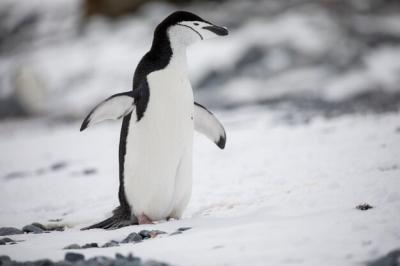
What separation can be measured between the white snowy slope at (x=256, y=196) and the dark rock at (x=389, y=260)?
3 centimetres

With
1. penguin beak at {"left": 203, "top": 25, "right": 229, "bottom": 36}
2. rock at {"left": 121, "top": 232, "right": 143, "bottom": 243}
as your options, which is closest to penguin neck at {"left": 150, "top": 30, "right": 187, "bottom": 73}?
penguin beak at {"left": 203, "top": 25, "right": 229, "bottom": 36}

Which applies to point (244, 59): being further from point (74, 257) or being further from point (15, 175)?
point (74, 257)

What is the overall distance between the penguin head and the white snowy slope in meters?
0.88

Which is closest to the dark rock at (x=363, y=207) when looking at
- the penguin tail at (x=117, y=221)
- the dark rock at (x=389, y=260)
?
the dark rock at (x=389, y=260)

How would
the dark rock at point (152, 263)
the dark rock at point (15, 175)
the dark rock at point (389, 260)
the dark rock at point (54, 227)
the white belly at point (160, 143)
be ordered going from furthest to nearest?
the dark rock at point (15, 175), the dark rock at point (54, 227), the white belly at point (160, 143), the dark rock at point (152, 263), the dark rock at point (389, 260)

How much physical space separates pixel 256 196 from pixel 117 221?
2.53ft

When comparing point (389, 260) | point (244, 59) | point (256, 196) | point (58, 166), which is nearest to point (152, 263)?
point (389, 260)

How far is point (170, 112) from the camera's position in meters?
2.82

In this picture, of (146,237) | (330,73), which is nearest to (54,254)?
(146,237)

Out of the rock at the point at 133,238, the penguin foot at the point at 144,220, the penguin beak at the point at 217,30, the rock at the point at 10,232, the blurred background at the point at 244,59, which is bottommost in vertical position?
the rock at the point at 133,238

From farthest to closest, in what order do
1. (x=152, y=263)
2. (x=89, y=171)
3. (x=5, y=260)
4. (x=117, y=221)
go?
(x=89, y=171) < (x=117, y=221) < (x=5, y=260) < (x=152, y=263)

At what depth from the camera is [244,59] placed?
475 inches

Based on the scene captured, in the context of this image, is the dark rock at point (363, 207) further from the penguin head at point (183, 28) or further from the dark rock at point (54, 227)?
the dark rock at point (54, 227)

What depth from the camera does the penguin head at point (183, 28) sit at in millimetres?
2924
